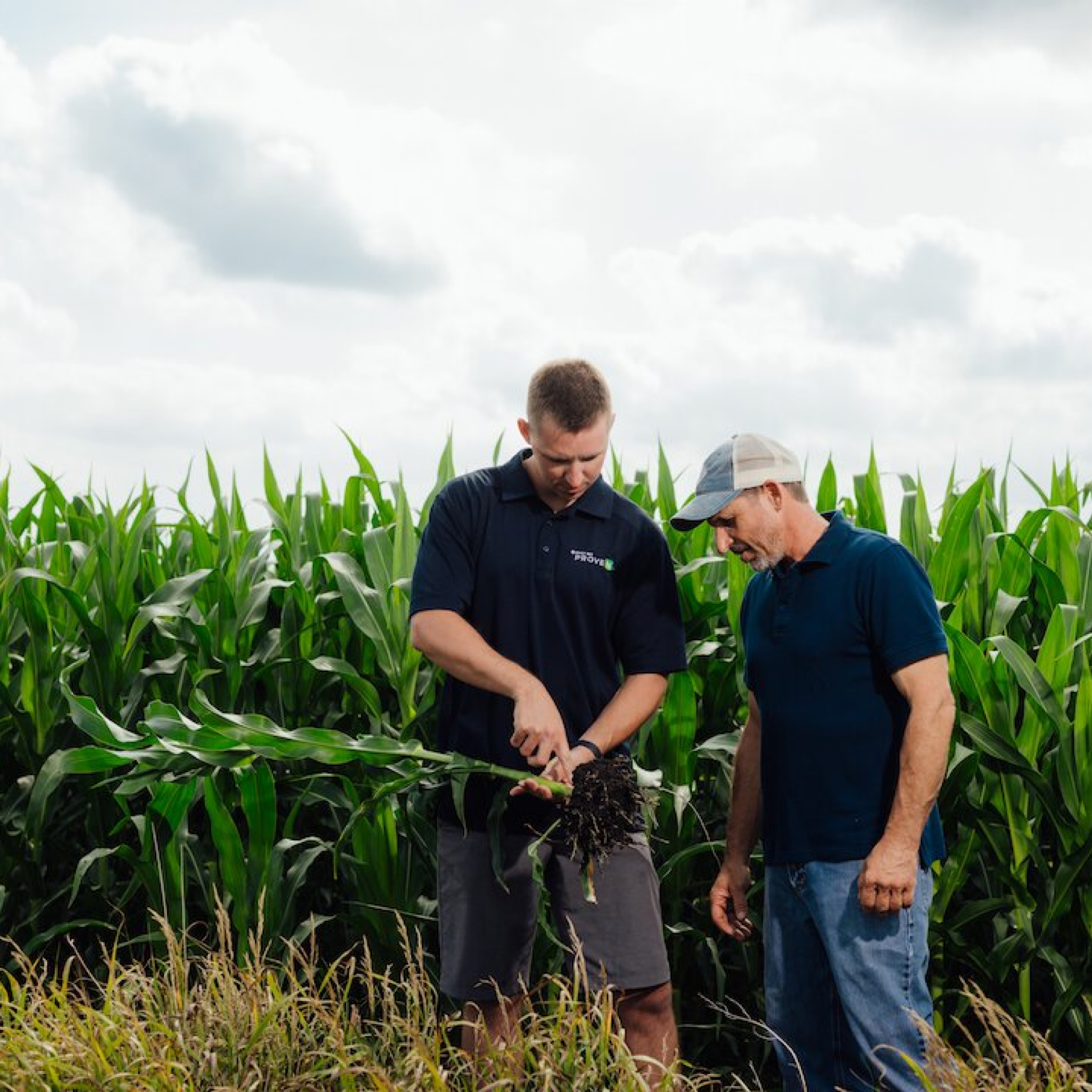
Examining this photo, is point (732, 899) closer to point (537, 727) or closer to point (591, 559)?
point (537, 727)

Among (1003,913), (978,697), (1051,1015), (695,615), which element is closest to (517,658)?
(695,615)

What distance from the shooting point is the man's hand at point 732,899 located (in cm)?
344

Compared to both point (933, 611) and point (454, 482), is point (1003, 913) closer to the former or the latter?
point (933, 611)

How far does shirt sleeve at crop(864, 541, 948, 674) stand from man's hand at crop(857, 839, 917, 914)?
1.27 ft

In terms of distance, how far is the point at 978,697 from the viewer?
398 centimetres

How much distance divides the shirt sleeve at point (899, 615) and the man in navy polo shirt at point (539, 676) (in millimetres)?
708

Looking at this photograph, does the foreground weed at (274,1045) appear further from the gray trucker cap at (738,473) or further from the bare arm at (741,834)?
the gray trucker cap at (738,473)

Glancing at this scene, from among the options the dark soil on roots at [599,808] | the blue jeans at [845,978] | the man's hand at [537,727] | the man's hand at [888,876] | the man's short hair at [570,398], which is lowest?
the blue jeans at [845,978]

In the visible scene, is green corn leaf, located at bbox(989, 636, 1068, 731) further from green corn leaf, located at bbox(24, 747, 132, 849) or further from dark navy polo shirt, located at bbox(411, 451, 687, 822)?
green corn leaf, located at bbox(24, 747, 132, 849)

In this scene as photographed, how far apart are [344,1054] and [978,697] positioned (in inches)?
80.9

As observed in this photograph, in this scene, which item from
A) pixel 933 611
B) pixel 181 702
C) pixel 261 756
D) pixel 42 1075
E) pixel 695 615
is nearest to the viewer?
pixel 933 611

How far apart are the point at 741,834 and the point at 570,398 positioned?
118 centimetres

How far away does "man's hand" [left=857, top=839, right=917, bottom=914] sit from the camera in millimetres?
2941

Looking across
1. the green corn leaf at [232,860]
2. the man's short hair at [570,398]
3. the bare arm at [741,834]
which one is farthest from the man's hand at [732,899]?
the green corn leaf at [232,860]
